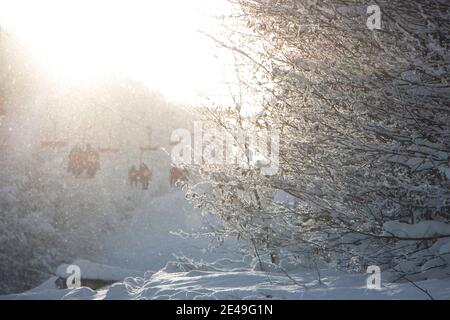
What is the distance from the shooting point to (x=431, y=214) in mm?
5570

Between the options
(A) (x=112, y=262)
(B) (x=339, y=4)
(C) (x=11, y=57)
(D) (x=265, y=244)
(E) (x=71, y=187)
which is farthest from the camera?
(C) (x=11, y=57)

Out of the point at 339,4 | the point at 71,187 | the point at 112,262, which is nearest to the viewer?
the point at 339,4

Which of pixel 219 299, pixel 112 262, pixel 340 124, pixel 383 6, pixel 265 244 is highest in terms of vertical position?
pixel 383 6

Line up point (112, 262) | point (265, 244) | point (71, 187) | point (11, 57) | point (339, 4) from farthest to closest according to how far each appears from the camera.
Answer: point (11, 57)
point (71, 187)
point (112, 262)
point (265, 244)
point (339, 4)

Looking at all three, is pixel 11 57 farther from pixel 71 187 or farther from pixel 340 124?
pixel 340 124

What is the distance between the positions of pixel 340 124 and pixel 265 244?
213 centimetres

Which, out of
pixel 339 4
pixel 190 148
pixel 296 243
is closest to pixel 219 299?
pixel 296 243

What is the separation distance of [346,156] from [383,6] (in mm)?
1485

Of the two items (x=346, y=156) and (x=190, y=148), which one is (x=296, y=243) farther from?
(x=190, y=148)

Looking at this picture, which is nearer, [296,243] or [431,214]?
[431,214]

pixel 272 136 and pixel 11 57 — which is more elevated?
pixel 11 57

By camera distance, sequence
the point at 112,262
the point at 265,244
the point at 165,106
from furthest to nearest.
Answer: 1. the point at 165,106
2. the point at 112,262
3. the point at 265,244

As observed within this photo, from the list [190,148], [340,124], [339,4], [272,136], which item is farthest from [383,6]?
[190,148]

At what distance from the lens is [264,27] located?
5.40 m
